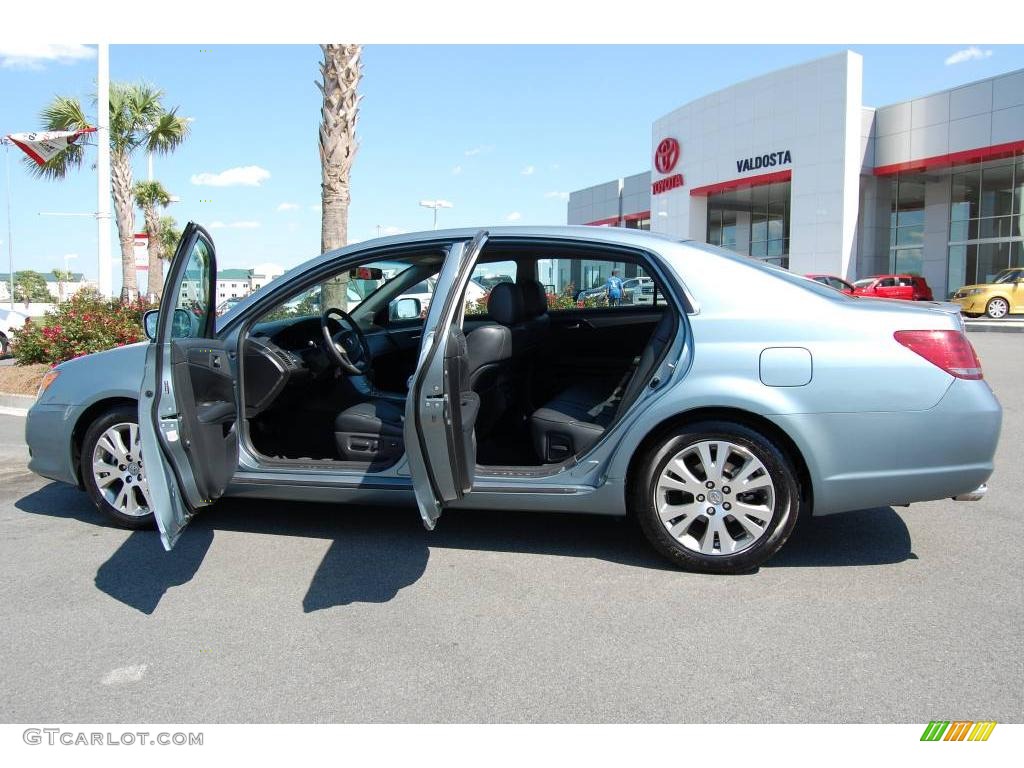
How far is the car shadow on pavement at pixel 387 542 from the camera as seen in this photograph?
3.77m

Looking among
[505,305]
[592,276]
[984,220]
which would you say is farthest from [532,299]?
[984,220]

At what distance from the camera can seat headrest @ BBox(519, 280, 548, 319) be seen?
467cm

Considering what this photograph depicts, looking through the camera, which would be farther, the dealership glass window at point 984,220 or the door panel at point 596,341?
the dealership glass window at point 984,220

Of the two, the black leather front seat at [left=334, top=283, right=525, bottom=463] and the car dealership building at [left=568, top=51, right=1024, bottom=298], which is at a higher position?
the car dealership building at [left=568, top=51, right=1024, bottom=298]

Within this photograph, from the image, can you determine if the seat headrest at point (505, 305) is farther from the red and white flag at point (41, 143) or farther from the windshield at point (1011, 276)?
the windshield at point (1011, 276)

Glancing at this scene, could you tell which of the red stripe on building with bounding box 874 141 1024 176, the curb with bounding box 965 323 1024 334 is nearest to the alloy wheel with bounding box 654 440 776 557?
the curb with bounding box 965 323 1024 334

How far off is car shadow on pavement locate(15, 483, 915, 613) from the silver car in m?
0.29

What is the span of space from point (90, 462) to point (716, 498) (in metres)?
3.34

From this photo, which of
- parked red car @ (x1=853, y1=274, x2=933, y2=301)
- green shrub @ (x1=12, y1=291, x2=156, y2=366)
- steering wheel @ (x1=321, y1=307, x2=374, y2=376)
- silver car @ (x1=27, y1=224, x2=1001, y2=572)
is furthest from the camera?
parked red car @ (x1=853, y1=274, x2=933, y2=301)

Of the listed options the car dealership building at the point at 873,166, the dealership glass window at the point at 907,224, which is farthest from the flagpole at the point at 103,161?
the dealership glass window at the point at 907,224

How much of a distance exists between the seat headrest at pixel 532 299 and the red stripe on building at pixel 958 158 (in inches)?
1124

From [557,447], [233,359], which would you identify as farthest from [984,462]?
[233,359]

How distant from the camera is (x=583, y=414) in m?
4.46

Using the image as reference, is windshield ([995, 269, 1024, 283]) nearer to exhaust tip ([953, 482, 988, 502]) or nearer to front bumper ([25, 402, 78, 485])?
exhaust tip ([953, 482, 988, 502])
